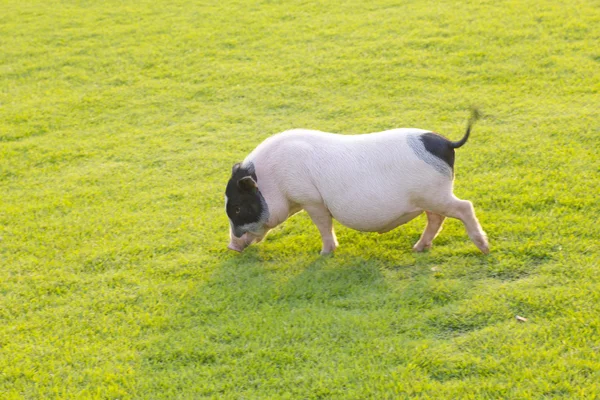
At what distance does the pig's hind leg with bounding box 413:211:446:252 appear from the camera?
5.21 metres

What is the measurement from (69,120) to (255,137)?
238 centimetres

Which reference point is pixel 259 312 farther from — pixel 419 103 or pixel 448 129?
pixel 419 103

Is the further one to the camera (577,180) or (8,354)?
(577,180)

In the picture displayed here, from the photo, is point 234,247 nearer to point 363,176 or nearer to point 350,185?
point 350,185

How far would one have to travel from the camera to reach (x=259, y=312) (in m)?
4.84

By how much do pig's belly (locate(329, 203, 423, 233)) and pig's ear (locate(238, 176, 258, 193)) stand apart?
0.57 m

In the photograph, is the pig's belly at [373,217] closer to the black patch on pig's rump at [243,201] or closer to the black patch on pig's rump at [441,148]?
the black patch on pig's rump at [441,148]

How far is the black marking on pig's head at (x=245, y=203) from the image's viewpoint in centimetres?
535

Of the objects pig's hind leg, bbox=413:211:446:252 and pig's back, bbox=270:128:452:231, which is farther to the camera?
pig's hind leg, bbox=413:211:446:252

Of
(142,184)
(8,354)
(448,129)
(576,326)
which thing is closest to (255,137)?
(142,184)

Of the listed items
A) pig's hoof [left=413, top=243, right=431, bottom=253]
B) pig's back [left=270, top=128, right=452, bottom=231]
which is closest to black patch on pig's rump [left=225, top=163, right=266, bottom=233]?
pig's back [left=270, top=128, right=452, bottom=231]

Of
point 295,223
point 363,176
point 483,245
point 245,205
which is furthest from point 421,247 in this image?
point 245,205

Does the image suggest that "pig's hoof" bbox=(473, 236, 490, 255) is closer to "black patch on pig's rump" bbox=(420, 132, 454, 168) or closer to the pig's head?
"black patch on pig's rump" bbox=(420, 132, 454, 168)

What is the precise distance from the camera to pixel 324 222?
17.5 feet
